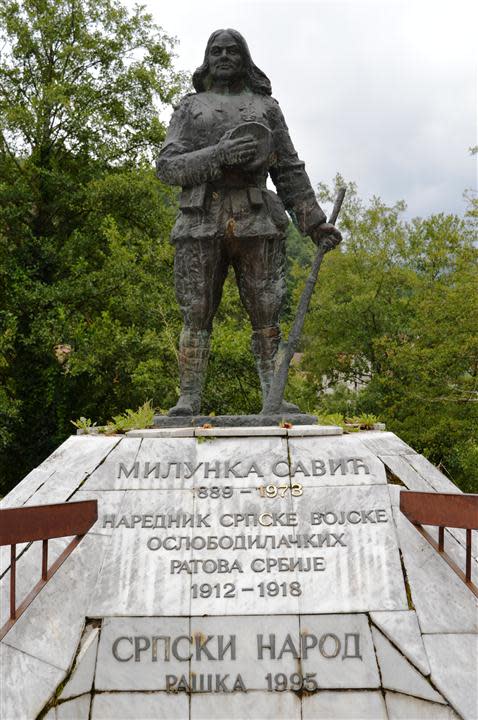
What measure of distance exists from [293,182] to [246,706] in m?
3.78

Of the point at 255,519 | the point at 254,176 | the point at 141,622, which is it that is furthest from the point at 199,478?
the point at 254,176

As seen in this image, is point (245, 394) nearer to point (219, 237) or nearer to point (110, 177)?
point (110, 177)

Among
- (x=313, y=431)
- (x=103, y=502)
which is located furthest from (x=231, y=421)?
(x=103, y=502)

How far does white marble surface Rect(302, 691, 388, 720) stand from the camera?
366 centimetres

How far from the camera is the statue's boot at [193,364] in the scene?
5668mm

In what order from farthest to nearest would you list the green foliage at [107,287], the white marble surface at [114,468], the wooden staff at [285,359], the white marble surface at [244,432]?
the green foliage at [107,287]
the wooden staff at [285,359]
the white marble surface at [244,432]
the white marble surface at [114,468]

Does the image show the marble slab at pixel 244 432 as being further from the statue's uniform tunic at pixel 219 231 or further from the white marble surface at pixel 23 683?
the white marble surface at pixel 23 683

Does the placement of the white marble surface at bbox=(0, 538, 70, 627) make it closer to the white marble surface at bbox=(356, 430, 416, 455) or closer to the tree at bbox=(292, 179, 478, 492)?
the white marble surface at bbox=(356, 430, 416, 455)

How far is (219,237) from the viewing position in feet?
18.7

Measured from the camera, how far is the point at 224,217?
18.7 ft

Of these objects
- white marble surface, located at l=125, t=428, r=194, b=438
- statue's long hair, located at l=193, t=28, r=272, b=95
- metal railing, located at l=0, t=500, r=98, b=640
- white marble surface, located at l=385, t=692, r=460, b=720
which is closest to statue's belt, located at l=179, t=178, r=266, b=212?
statue's long hair, located at l=193, t=28, r=272, b=95

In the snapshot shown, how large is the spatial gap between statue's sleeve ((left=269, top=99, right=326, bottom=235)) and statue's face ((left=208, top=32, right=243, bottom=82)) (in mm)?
386

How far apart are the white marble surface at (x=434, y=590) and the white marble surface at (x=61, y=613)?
1.60 metres

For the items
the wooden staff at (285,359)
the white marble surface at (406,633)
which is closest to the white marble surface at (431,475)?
the white marble surface at (406,633)
